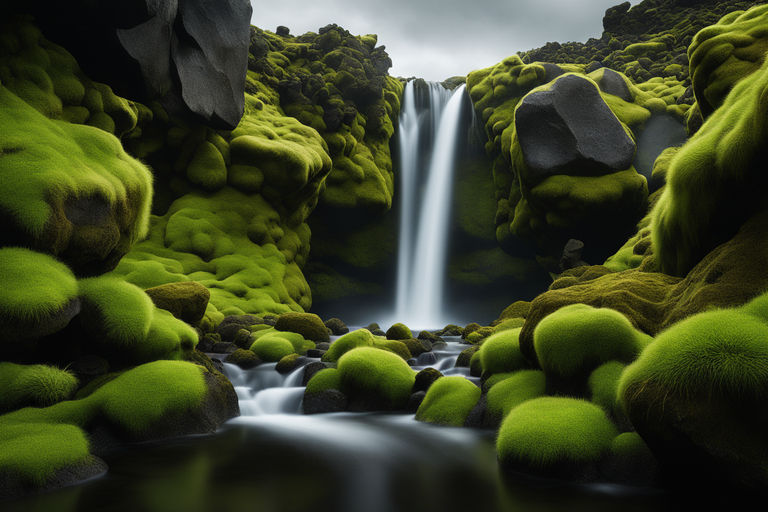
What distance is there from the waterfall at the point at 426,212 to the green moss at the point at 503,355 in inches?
971

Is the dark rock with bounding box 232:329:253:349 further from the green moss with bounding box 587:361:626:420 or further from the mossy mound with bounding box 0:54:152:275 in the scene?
the green moss with bounding box 587:361:626:420

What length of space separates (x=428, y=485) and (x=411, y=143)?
3417 cm

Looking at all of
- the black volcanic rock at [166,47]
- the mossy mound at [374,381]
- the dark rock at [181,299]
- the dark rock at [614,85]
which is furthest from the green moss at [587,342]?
the dark rock at [614,85]

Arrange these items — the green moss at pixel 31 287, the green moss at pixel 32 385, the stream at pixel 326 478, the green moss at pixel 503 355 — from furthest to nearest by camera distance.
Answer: the green moss at pixel 503 355 < the green moss at pixel 32 385 < the green moss at pixel 31 287 < the stream at pixel 326 478

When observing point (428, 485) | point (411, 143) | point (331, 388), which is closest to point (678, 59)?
point (411, 143)

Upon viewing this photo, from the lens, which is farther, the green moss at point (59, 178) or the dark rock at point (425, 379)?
the dark rock at point (425, 379)

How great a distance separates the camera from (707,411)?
14.4 ft

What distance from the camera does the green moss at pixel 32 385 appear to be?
24.6ft

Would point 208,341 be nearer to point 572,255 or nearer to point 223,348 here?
point 223,348

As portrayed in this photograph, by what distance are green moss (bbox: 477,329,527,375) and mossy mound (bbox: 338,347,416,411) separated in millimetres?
1914

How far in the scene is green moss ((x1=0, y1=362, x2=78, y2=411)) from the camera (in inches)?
295

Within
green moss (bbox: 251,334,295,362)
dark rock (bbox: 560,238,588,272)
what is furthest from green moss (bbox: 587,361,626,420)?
dark rock (bbox: 560,238,588,272)

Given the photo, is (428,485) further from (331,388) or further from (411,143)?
(411,143)

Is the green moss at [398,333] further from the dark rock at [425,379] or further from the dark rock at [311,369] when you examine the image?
the dark rock at [425,379]
